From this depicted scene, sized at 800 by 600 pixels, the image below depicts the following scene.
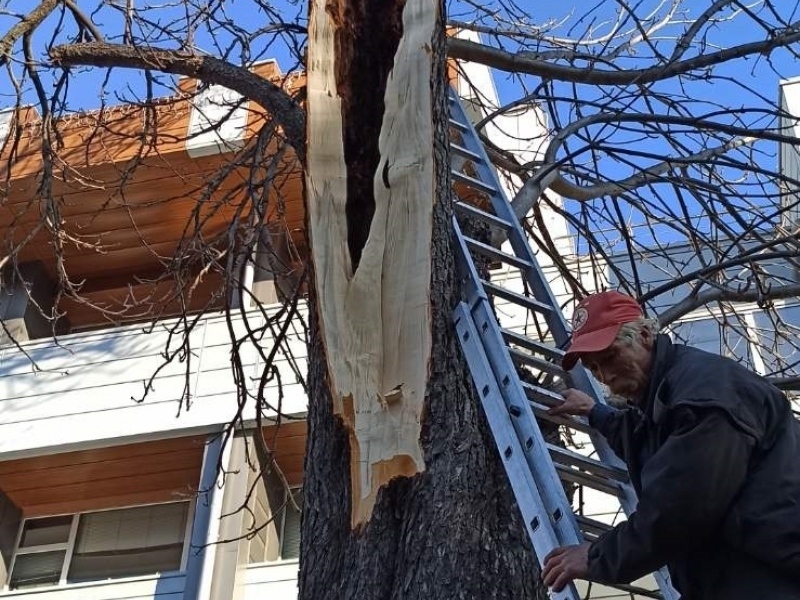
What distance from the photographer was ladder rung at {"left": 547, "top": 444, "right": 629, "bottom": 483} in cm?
253

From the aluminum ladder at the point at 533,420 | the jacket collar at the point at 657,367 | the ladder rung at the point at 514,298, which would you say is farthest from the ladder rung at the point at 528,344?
the jacket collar at the point at 657,367

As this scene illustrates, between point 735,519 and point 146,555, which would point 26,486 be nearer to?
point 146,555

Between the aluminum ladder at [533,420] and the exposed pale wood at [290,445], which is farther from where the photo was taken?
the exposed pale wood at [290,445]

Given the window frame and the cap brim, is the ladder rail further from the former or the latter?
the window frame

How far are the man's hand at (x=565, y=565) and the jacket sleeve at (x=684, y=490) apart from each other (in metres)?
0.11

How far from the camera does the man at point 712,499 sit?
1788mm

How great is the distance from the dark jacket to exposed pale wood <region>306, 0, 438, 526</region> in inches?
28.9

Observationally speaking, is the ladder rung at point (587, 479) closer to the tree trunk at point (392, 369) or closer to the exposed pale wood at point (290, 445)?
the tree trunk at point (392, 369)

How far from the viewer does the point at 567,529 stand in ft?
7.18

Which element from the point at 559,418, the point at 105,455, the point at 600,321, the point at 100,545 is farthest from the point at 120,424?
the point at 600,321

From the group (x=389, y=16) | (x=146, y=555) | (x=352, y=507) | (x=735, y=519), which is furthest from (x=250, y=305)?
(x=735, y=519)

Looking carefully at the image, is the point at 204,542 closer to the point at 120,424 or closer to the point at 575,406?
the point at 120,424

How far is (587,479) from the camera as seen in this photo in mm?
2529

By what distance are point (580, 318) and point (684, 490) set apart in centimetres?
66
